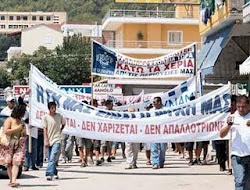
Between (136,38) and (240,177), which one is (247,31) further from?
(136,38)

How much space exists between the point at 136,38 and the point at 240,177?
150 ft

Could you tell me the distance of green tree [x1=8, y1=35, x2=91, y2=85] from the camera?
239 feet

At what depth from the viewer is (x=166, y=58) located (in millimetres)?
19250

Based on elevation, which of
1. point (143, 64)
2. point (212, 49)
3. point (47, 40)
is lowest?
point (143, 64)

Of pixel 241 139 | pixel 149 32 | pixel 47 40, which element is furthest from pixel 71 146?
pixel 47 40

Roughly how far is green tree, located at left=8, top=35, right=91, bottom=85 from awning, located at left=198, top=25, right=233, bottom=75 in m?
47.5

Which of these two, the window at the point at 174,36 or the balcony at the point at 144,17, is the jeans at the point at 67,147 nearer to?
the balcony at the point at 144,17

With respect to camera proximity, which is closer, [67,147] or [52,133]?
[52,133]

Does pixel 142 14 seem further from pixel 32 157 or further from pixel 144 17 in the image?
pixel 32 157

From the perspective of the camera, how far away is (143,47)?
54406 millimetres

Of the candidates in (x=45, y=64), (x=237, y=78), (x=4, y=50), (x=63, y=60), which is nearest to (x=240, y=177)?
(x=237, y=78)

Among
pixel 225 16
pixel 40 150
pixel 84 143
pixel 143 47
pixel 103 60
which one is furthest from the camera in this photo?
pixel 143 47

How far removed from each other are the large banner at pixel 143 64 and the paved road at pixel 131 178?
2.62 m

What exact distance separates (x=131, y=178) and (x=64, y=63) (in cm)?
5869
